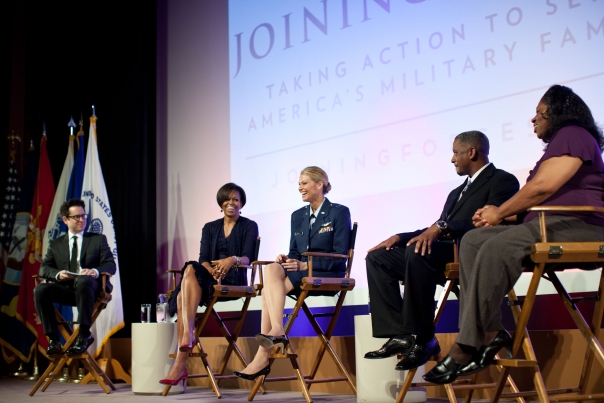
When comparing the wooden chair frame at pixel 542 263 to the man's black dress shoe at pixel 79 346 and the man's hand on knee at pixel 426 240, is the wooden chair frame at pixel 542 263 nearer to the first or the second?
the man's hand on knee at pixel 426 240

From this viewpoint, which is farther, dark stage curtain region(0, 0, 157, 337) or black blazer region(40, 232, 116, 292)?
dark stage curtain region(0, 0, 157, 337)

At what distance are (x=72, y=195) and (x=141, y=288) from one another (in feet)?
3.46

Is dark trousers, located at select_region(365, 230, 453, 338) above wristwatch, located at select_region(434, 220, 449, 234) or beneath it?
beneath

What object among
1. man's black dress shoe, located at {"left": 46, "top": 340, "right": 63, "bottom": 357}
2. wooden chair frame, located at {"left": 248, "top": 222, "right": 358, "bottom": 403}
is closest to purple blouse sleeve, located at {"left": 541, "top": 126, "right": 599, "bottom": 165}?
wooden chair frame, located at {"left": 248, "top": 222, "right": 358, "bottom": 403}

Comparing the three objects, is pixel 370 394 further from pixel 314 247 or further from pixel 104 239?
pixel 104 239

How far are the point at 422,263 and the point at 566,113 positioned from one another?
0.83m

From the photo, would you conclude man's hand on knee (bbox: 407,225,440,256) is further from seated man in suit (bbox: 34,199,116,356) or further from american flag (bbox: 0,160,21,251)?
american flag (bbox: 0,160,21,251)

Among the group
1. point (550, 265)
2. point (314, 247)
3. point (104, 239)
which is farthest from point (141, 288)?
point (550, 265)

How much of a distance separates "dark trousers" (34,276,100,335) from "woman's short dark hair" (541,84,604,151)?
315cm

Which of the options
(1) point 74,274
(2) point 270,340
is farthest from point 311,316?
(1) point 74,274

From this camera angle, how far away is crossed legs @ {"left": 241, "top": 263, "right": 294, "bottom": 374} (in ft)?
11.7

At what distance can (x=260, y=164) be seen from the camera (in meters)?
5.43

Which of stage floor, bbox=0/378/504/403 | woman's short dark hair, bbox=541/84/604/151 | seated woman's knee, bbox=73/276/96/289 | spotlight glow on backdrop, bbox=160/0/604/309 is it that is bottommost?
stage floor, bbox=0/378/504/403

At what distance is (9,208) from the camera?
660 cm
